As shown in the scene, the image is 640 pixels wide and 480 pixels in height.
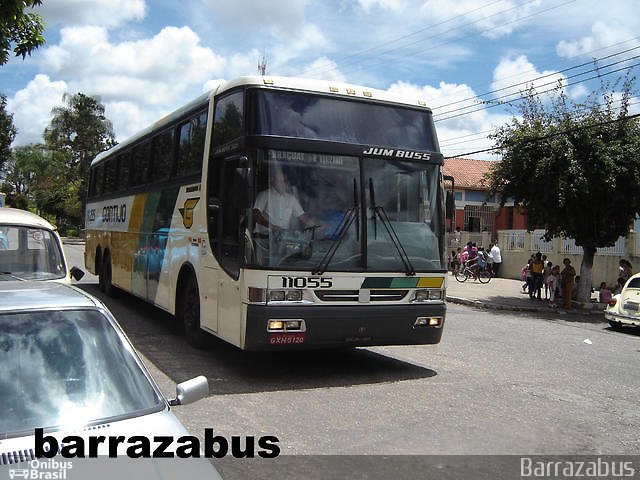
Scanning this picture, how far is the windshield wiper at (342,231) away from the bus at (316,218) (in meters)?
0.01

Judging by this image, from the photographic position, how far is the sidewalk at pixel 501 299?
60.4 ft

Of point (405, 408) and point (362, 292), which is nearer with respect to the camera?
point (405, 408)

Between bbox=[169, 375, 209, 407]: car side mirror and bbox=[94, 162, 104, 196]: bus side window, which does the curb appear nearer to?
bbox=[94, 162, 104, 196]: bus side window

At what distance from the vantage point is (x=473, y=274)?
2605 centimetres

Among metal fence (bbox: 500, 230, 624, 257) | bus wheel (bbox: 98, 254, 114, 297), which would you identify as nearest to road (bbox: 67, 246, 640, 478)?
bus wheel (bbox: 98, 254, 114, 297)

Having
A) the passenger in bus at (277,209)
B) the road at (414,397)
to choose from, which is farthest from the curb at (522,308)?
the passenger in bus at (277,209)

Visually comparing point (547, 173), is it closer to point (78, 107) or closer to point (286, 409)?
point (286, 409)

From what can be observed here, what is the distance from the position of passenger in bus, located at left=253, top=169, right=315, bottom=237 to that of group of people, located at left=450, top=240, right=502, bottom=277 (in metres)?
19.7

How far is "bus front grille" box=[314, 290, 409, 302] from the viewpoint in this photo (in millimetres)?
7391

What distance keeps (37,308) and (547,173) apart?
53.7 feet

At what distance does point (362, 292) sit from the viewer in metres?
7.59

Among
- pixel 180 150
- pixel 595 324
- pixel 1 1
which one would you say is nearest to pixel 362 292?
pixel 180 150

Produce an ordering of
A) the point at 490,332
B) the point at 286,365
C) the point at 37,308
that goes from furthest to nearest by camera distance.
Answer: the point at 490,332 → the point at 286,365 → the point at 37,308

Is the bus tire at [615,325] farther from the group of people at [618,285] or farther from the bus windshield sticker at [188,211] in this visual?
the bus windshield sticker at [188,211]
